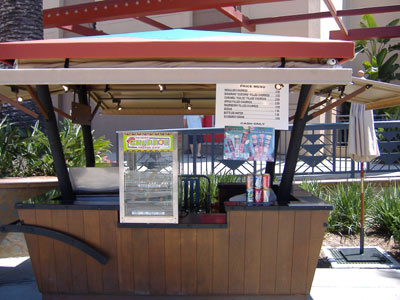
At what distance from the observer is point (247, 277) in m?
3.64

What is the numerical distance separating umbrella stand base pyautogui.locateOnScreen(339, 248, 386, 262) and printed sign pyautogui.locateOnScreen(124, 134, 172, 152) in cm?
332

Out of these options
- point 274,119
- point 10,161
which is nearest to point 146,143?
point 274,119

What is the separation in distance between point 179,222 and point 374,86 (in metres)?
2.36

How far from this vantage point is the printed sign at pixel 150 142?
11.5 ft

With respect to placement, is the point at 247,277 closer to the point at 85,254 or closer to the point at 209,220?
the point at 209,220

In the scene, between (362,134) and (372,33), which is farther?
(372,33)

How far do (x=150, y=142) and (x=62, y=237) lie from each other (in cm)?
126


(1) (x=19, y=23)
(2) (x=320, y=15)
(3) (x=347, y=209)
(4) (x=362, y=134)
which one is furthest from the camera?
(2) (x=320, y=15)

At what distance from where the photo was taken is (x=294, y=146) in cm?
376

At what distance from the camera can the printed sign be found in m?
3.52

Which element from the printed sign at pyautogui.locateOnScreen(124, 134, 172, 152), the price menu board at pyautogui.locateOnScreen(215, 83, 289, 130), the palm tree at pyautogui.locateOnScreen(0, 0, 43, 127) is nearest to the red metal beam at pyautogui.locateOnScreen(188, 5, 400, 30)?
the palm tree at pyautogui.locateOnScreen(0, 0, 43, 127)

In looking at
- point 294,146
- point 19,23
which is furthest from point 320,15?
point 294,146

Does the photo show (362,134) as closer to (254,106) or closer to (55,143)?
(254,106)

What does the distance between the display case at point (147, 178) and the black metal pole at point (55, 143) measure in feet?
2.50
